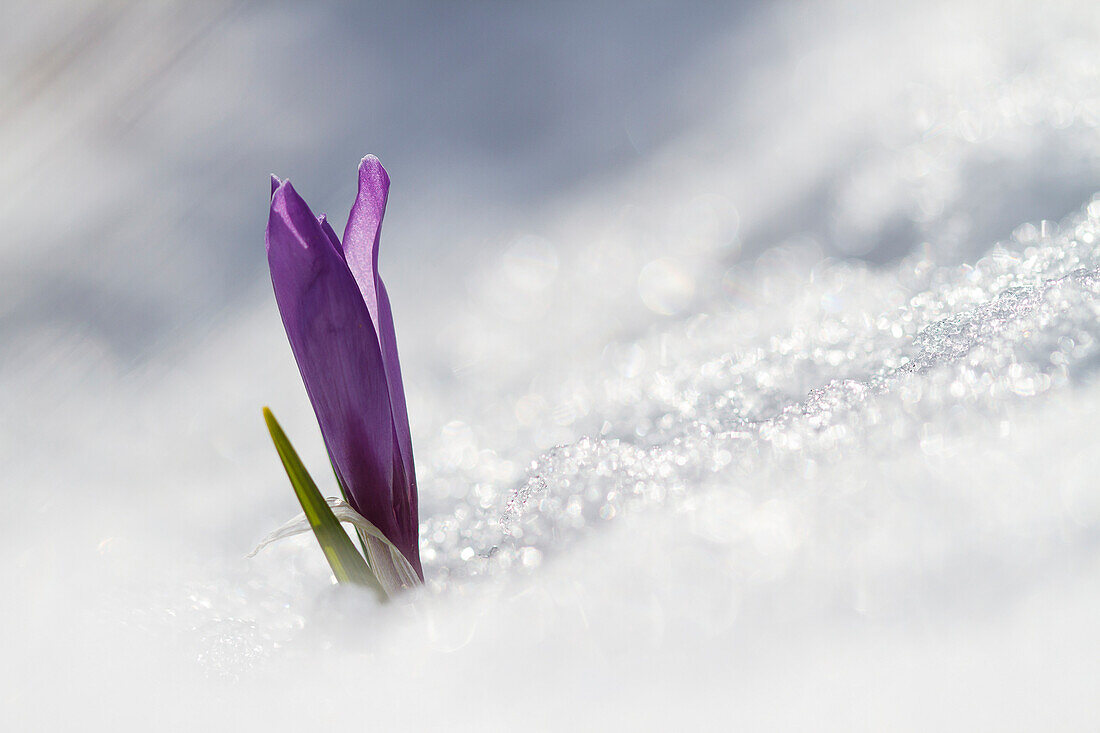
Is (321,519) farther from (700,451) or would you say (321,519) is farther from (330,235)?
(700,451)

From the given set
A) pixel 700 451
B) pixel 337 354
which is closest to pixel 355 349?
pixel 337 354

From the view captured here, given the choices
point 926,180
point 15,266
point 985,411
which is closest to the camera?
point 985,411

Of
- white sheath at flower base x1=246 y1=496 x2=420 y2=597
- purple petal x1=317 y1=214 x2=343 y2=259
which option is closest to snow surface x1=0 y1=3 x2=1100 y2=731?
white sheath at flower base x1=246 y1=496 x2=420 y2=597

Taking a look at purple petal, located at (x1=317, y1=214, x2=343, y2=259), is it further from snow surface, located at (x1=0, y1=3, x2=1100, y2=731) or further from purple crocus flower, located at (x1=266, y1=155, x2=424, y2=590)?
snow surface, located at (x1=0, y1=3, x2=1100, y2=731)

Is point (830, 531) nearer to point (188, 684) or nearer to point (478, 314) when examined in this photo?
point (188, 684)

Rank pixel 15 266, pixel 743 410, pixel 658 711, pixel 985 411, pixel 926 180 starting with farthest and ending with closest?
1. pixel 15 266
2. pixel 926 180
3. pixel 743 410
4. pixel 985 411
5. pixel 658 711

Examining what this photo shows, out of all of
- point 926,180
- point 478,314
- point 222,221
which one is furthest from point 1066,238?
point 222,221

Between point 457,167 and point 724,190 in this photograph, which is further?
point 457,167
